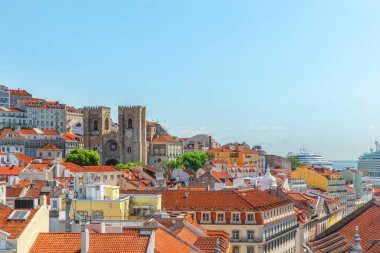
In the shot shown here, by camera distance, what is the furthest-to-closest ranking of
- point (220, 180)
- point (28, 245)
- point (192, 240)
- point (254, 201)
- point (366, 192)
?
point (366, 192)
point (220, 180)
point (254, 201)
point (192, 240)
point (28, 245)

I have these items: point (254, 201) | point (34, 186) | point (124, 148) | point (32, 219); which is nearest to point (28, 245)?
point (32, 219)

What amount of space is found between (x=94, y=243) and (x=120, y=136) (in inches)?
6217

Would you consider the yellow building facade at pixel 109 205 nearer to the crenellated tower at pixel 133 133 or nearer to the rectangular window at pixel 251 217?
the rectangular window at pixel 251 217

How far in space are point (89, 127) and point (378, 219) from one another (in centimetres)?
16867

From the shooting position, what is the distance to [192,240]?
3925cm

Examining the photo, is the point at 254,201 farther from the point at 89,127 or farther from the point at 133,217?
the point at 89,127

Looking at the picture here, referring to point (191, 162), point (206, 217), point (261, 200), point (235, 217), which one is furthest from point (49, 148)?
point (235, 217)

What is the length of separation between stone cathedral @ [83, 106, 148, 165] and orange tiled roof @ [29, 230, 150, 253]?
153 metres

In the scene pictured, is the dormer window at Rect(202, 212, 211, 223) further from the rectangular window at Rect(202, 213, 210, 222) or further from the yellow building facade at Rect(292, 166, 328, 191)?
the yellow building facade at Rect(292, 166, 328, 191)

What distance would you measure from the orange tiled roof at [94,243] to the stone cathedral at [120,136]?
152871 mm

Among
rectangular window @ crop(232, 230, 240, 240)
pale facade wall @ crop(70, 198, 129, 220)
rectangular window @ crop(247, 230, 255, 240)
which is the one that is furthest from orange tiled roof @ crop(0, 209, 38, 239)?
rectangular window @ crop(247, 230, 255, 240)

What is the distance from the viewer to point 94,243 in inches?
1073

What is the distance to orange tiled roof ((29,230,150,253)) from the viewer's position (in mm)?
26828

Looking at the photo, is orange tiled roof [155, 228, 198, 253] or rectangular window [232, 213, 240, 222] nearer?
orange tiled roof [155, 228, 198, 253]
